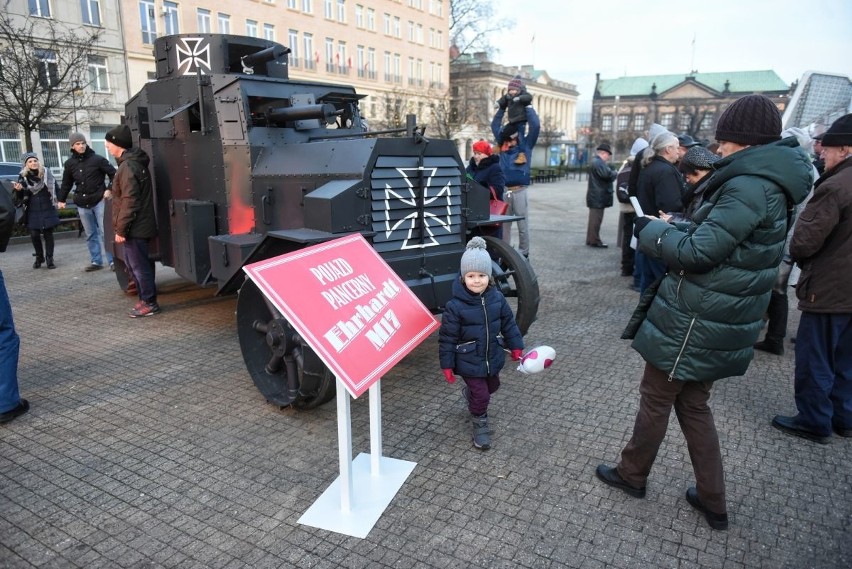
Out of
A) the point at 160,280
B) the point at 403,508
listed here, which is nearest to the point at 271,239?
the point at 403,508

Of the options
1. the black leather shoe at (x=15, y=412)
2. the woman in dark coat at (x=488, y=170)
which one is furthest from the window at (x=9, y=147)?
the black leather shoe at (x=15, y=412)

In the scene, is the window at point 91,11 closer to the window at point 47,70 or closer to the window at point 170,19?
the window at point 170,19

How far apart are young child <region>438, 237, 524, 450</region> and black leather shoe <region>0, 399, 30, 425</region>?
118 inches

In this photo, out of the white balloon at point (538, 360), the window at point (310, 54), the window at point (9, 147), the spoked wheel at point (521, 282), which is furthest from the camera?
the window at point (310, 54)

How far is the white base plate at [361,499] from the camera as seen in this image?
2992 mm

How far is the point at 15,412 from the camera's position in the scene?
4.19m

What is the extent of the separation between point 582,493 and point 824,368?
1841 millimetres

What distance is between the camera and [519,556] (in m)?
2.76

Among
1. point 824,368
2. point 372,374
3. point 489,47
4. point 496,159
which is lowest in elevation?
point 824,368

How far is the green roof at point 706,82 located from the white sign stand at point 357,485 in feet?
341

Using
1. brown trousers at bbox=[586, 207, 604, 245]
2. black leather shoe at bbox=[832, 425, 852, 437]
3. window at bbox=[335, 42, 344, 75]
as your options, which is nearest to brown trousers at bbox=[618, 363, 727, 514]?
black leather shoe at bbox=[832, 425, 852, 437]

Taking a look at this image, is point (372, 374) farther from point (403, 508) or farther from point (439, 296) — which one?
point (439, 296)

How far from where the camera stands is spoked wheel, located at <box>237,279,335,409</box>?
13.0 feet

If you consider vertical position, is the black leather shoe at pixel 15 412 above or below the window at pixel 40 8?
below
